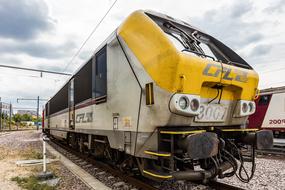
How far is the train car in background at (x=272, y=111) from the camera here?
12.6 metres

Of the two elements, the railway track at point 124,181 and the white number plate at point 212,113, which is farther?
the railway track at point 124,181

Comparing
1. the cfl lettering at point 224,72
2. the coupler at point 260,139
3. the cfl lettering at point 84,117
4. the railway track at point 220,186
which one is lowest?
the railway track at point 220,186

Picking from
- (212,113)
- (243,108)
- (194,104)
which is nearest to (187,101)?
(194,104)

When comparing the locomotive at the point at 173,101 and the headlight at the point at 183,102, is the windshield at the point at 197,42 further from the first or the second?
the headlight at the point at 183,102

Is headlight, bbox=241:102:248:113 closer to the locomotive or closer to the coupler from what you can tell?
the locomotive

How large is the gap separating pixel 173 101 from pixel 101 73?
267 cm

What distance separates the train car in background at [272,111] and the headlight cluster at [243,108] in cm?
947

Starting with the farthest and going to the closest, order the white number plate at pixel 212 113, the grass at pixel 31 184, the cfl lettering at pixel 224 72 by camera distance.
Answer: the grass at pixel 31 184
the white number plate at pixel 212 113
the cfl lettering at pixel 224 72

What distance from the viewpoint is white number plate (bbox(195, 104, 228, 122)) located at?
12.7 ft

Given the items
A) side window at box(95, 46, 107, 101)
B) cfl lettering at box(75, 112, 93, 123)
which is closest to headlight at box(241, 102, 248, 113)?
side window at box(95, 46, 107, 101)

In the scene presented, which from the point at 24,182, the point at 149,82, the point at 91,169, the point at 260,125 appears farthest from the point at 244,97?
the point at 260,125

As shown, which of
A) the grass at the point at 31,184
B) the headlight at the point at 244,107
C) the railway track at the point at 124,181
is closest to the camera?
the headlight at the point at 244,107

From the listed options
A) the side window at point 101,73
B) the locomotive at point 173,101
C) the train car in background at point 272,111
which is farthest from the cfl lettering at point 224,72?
the train car in background at point 272,111

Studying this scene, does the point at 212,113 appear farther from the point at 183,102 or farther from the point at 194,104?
the point at 183,102
